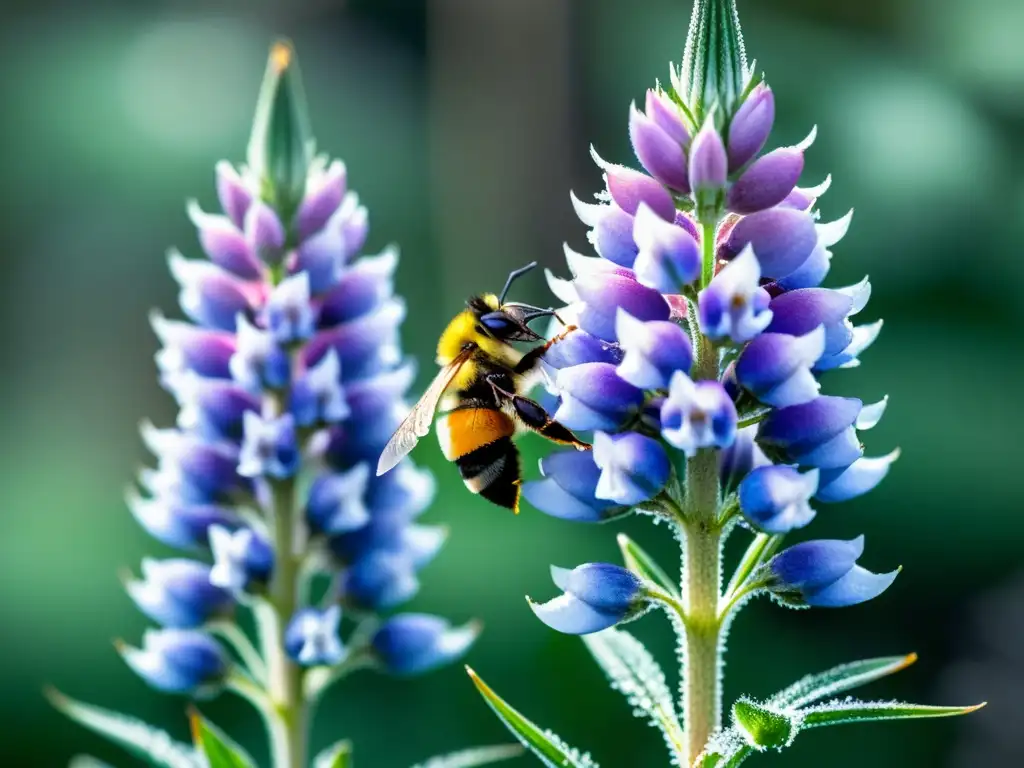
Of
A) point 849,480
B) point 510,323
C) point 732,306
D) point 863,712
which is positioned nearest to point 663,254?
point 732,306

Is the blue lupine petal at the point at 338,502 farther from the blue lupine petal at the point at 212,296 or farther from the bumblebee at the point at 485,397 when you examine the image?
the blue lupine petal at the point at 212,296

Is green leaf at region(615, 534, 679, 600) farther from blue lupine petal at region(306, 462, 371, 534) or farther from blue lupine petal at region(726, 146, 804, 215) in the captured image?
blue lupine petal at region(306, 462, 371, 534)

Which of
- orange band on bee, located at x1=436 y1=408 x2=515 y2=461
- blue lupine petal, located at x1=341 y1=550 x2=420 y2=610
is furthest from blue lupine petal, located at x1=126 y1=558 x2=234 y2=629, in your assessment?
orange band on bee, located at x1=436 y1=408 x2=515 y2=461

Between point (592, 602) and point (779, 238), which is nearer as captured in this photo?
point (779, 238)

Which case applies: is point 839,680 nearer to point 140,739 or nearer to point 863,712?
point 863,712

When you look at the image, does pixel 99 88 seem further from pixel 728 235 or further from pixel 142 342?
pixel 728 235

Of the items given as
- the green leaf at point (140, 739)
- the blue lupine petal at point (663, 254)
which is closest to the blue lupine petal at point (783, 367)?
the blue lupine petal at point (663, 254)

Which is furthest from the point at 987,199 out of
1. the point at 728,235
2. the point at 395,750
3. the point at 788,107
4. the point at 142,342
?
the point at 728,235
